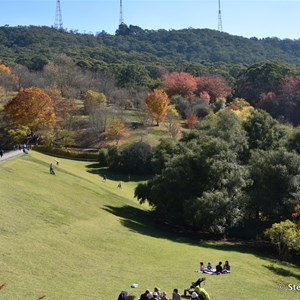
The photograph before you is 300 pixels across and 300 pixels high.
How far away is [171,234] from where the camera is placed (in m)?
38.1

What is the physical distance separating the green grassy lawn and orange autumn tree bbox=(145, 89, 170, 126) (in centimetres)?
4418

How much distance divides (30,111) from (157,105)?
24.9 metres

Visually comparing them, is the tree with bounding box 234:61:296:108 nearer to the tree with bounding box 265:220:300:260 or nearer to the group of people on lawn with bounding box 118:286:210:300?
the tree with bounding box 265:220:300:260

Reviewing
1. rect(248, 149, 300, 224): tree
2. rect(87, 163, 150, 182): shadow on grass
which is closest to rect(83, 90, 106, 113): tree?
rect(87, 163, 150, 182): shadow on grass

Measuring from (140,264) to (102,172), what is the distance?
3962 centimetres

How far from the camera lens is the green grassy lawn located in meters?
20.9

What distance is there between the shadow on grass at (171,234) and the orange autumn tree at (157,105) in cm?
4451

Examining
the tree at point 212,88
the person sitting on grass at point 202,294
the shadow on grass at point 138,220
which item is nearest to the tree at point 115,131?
the shadow on grass at point 138,220

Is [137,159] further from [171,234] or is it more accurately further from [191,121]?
[171,234]

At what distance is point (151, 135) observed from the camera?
81.6 m

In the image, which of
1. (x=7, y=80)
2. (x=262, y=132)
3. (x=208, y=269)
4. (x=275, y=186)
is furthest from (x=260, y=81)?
(x=208, y=269)

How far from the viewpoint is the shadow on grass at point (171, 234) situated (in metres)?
35.3

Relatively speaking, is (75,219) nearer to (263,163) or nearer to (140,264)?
(140,264)

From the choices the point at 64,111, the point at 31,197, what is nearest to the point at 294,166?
the point at 31,197
